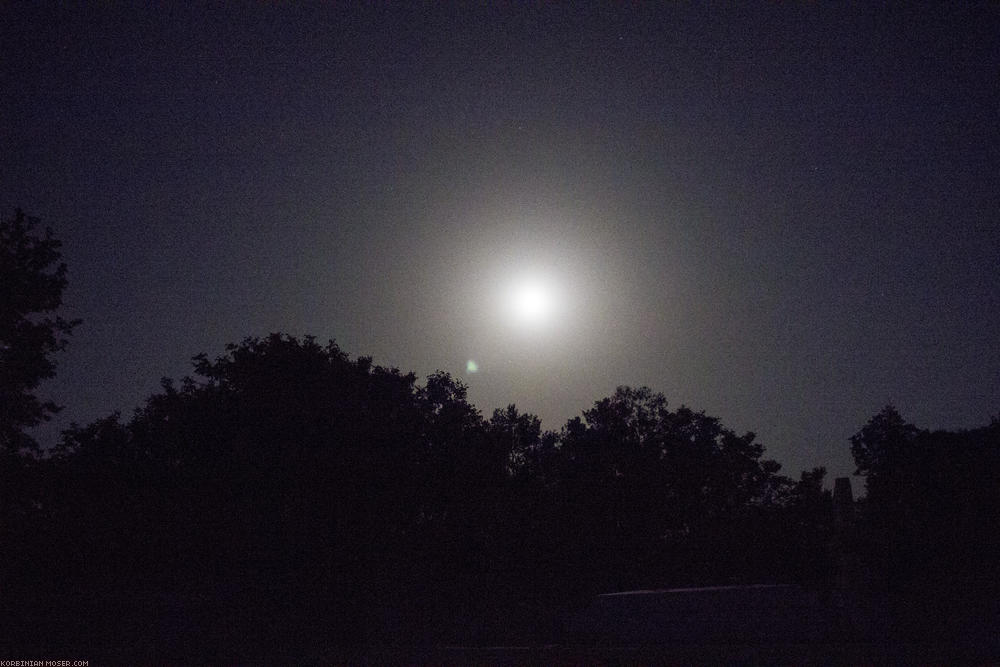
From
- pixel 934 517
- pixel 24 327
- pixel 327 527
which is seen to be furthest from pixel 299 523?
pixel 934 517

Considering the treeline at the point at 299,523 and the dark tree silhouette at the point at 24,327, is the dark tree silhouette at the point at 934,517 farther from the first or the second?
the dark tree silhouette at the point at 24,327

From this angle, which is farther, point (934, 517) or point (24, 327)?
point (934, 517)

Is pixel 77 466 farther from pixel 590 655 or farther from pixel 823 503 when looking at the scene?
pixel 823 503

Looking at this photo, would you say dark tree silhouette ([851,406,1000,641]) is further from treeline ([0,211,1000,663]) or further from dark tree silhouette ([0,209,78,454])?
dark tree silhouette ([0,209,78,454])

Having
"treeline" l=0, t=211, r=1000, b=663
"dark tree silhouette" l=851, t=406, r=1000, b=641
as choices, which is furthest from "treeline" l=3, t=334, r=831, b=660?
"dark tree silhouette" l=851, t=406, r=1000, b=641

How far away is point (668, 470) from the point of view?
45.6 m

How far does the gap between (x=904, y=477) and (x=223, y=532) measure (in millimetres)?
39919

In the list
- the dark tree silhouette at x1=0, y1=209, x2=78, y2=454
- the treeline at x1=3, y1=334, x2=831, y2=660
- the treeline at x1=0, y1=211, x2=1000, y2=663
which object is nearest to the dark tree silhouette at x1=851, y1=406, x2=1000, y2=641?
the treeline at x1=0, y1=211, x2=1000, y2=663

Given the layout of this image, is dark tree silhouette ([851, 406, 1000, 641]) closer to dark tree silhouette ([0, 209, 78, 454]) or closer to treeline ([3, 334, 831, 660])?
treeline ([3, 334, 831, 660])

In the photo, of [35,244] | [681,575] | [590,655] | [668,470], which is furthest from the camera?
[668,470]

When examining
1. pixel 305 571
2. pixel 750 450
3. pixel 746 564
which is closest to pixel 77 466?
pixel 305 571

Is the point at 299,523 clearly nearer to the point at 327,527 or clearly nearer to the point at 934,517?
the point at 327,527

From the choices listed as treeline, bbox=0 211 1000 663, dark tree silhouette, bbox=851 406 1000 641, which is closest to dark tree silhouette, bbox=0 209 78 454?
treeline, bbox=0 211 1000 663

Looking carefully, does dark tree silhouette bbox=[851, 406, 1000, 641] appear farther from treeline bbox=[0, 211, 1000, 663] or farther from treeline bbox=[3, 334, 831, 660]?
treeline bbox=[3, 334, 831, 660]
